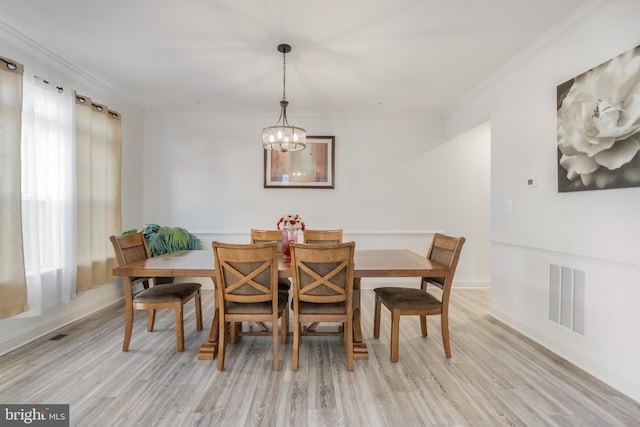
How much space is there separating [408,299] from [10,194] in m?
3.27

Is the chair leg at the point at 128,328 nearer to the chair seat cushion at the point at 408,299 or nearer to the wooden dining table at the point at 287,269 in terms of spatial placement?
the wooden dining table at the point at 287,269

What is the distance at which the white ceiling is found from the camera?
6.98 feet

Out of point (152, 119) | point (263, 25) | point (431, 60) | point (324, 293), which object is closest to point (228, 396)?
point (324, 293)

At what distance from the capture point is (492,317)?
128 inches

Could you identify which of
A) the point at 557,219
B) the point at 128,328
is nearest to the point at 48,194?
the point at 128,328

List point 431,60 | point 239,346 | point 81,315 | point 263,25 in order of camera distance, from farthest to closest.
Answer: point 81,315 → point 431,60 → point 239,346 → point 263,25

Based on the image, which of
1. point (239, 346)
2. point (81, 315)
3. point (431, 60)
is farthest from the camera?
point (81, 315)

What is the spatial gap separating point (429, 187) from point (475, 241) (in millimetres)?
1059

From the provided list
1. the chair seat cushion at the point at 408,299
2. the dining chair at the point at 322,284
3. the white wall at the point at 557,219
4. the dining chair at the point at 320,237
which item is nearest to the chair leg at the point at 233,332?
the dining chair at the point at 322,284

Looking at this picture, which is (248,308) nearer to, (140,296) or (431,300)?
(140,296)

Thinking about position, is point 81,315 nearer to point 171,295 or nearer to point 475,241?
point 171,295

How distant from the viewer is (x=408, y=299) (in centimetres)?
238

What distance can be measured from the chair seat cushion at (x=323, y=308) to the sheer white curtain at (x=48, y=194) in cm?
235

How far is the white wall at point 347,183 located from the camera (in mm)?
4445
